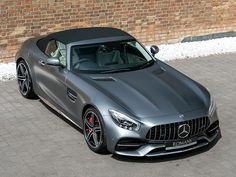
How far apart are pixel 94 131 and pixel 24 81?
9.29 ft

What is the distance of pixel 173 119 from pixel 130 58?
6.23 ft

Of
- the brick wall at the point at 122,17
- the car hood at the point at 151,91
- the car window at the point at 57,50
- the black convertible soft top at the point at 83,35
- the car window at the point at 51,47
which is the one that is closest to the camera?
the car hood at the point at 151,91

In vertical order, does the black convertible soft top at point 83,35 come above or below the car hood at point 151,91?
above

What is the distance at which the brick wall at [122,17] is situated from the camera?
11.8m

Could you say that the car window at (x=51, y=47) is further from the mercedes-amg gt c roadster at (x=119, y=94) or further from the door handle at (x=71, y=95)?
the door handle at (x=71, y=95)

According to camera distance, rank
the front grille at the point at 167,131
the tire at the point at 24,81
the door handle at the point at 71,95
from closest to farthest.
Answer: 1. the front grille at the point at 167,131
2. the door handle at the point at 71,95
3. the tire at the point at 24,81

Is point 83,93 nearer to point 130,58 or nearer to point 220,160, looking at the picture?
point 130,58

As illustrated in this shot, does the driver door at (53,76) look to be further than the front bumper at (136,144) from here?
Yes

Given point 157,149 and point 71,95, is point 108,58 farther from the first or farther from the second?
point 157,149

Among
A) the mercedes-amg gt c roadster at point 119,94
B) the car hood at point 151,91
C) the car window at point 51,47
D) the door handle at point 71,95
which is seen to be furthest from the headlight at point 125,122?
the car window at point 51,47

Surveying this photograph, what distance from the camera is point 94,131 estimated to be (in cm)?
738

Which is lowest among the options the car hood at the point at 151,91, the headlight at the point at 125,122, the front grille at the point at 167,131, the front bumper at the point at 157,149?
the front bumper at the point at 157,149

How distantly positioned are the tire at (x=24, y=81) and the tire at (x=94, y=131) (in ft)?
7.49

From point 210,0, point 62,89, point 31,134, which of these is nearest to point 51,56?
point 62,89
